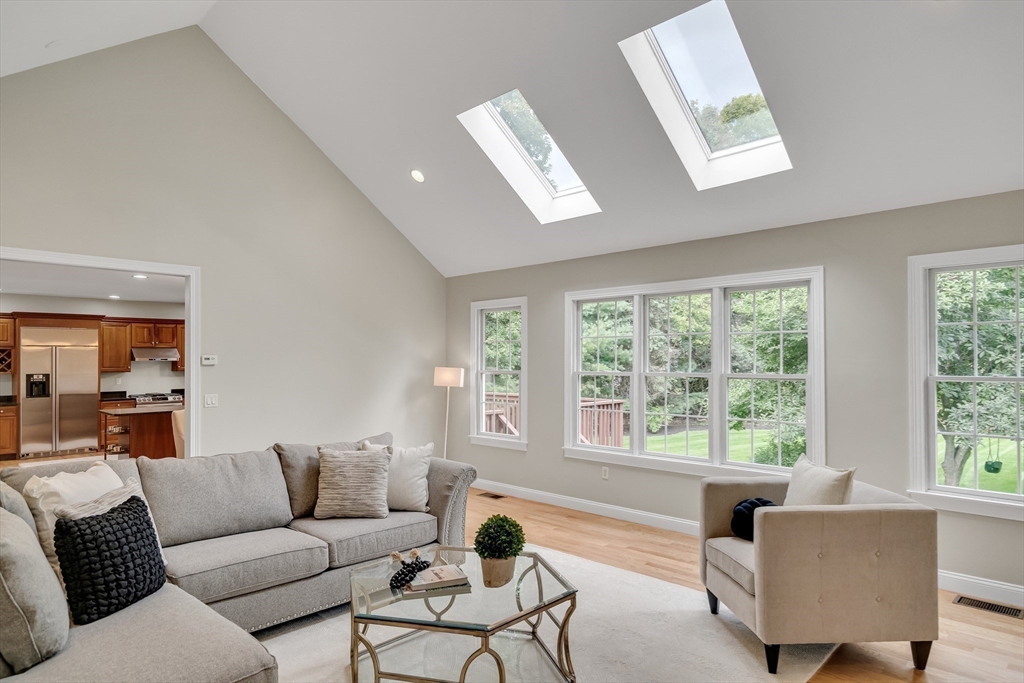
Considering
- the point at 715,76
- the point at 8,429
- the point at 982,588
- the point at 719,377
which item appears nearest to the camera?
the point at 982,588

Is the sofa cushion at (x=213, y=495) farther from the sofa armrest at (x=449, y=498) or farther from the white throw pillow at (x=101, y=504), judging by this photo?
the sofa armrest at (x=449, y=498)

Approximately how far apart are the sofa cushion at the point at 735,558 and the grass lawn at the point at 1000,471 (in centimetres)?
165

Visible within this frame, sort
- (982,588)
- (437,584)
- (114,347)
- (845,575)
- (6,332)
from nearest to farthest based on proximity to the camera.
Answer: (437,584), (845,575), (982,588), (6,332), (114,347)

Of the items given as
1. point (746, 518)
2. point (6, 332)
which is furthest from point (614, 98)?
point (6, 332)

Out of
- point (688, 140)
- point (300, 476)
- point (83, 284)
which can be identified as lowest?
point (300, 476)

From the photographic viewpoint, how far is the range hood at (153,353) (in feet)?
31.8

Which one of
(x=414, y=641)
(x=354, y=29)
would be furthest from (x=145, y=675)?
(x=354, y=29)

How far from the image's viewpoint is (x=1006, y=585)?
3.38 m

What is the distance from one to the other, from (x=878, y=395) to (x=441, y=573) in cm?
306

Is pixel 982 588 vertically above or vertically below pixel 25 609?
below

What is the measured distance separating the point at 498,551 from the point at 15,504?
72.2 inches

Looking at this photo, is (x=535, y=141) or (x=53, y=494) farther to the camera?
(x=535, y=141)

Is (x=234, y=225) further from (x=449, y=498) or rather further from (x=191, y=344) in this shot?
(x=449, y=498)

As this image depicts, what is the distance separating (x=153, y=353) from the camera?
389 inches
